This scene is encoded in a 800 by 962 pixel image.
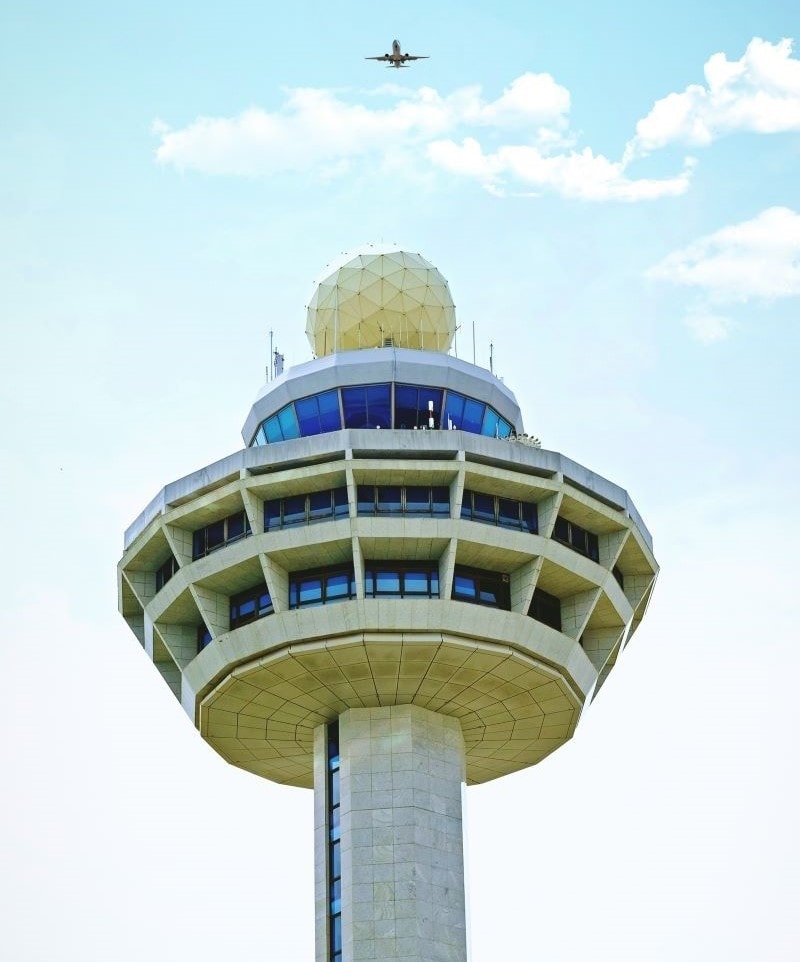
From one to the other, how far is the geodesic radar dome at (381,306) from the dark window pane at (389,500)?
10.5m

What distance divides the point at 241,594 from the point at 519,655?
10.9 meters

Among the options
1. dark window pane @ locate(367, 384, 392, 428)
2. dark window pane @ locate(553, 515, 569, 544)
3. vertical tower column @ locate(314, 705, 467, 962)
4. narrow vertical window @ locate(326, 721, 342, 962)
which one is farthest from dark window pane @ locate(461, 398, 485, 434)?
narrow vertical window @ locate(326, 721, 342, 962)

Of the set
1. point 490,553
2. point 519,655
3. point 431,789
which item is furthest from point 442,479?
point 431,789

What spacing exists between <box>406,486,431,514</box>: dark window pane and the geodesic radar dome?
1047 cm

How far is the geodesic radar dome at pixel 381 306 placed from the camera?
70750 mm

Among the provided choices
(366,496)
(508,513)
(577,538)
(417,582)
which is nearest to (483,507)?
(508,513)

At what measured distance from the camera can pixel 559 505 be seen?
204ft

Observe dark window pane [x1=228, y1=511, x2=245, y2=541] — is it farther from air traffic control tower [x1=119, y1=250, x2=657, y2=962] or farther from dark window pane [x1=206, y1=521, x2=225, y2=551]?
dark window pane [x1=206, y1=521, x2=225, y2=551]

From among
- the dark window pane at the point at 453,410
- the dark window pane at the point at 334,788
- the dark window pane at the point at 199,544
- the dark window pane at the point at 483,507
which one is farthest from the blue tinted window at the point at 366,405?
the dark window pane at the point at 334,788

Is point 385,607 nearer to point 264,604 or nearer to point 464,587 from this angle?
point 464,587

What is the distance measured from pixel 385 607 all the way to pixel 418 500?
4.37m

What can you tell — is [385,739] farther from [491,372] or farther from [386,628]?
[491,372]

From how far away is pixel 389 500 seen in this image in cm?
6141

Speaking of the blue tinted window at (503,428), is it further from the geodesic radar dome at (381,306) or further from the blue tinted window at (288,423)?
the blue tinted window at (288,423)
